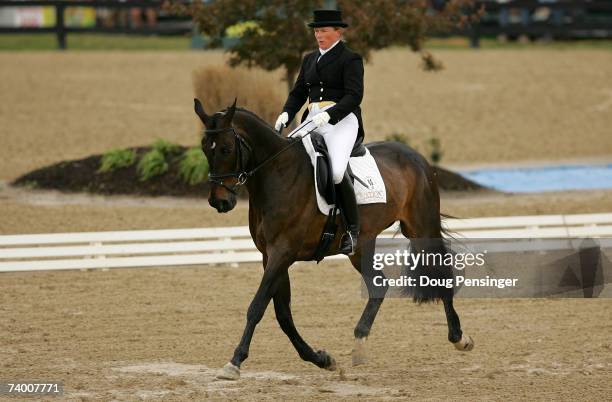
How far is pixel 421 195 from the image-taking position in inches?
400

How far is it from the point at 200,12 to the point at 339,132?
1036 cm

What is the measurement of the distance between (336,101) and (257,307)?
193cm

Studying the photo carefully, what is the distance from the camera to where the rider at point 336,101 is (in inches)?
361

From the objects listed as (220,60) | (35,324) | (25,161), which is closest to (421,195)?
(35,324)

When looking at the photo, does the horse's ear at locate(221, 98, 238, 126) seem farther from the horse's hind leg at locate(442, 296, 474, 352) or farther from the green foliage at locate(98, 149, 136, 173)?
the green foliage at locate(98, 149, 136, 173)

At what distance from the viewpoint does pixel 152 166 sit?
18922mm

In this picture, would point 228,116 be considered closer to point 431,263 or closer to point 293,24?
point 431,263

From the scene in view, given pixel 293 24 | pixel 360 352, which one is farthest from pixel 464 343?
pixel 293 24

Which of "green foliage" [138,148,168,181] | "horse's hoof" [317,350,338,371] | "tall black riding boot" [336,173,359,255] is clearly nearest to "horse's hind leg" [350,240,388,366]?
"horse's hoof" [317,350,338,371]

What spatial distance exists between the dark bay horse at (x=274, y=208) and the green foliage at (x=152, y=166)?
972 centimetres

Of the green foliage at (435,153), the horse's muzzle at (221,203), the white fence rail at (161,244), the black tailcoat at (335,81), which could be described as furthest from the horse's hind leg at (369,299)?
the green foliage at (435,153)

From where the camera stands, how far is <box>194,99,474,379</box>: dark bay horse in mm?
8406

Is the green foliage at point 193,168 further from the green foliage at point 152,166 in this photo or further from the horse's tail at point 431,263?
the horse's tail at point 431,263

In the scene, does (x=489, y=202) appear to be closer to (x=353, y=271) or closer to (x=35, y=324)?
(x=353, y=271)
